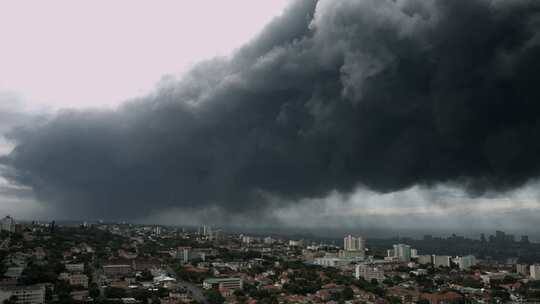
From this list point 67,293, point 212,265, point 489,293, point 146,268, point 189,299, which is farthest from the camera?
point 212,265

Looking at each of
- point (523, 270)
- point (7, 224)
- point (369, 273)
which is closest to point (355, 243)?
point (523, 270)

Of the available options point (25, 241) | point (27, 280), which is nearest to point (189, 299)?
point (27, 280)

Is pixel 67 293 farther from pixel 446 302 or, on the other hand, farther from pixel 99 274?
pixel 446 302

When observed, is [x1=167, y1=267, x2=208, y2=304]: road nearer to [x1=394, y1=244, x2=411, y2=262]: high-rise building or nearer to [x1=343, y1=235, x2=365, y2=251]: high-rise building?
[x1=394, y1=244, x2=411, y2=262]: high-rise building

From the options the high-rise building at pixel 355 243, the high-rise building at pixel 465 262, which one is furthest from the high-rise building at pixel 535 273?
the high-rise building at pixel 355 243

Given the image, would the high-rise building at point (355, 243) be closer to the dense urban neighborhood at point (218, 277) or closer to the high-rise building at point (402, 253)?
the high-rise building at point (402, 253)

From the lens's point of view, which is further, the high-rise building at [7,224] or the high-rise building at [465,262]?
the high-rise building at [7,224]

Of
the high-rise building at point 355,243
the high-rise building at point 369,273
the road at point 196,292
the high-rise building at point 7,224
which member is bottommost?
the road at point 196,292

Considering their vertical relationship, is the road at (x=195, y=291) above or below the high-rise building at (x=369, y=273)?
below

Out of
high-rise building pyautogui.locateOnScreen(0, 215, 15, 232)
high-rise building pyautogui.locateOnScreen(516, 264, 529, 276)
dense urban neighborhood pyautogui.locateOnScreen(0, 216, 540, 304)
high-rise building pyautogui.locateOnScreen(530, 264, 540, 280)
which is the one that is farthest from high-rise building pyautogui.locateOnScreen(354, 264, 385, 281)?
high-rise building pyautogui.locateOnScreen(0, 215, 15, 232)
